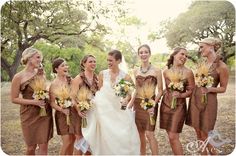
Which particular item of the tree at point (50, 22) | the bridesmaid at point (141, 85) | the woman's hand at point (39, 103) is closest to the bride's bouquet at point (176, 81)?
the bridesmaid at point (141, 85)

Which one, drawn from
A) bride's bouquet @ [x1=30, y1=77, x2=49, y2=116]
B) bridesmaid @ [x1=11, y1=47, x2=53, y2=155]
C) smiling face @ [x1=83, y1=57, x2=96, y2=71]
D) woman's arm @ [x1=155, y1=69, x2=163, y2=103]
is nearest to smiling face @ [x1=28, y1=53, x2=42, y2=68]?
bridesmaid @ [x1=11, y1=47, x2=53, y2=155]

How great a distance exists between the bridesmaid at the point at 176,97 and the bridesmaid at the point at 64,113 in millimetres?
1153

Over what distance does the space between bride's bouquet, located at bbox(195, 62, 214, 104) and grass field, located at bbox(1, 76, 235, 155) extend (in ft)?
4.07

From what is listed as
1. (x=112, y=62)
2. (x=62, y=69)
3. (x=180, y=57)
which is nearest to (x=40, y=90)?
(x=62, y=69)

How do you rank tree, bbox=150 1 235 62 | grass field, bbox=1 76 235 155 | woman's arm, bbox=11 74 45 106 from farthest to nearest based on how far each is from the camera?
grass field, bbox=1 76 235 155, tree, bbox=150 1 235 62, woman's arm, bbox=11 74 45 106

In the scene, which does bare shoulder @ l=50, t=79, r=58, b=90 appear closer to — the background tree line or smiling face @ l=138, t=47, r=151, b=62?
the background tree line

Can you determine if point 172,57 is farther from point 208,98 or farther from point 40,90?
point 40,90

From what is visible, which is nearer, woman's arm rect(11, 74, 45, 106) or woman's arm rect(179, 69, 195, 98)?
woman's arm rect(11, 74, 45, 106)

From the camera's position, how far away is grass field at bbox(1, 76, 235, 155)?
609cm

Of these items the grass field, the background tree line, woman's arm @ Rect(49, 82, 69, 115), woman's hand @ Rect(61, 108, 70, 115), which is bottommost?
the grass field

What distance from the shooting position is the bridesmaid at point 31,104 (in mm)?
4836

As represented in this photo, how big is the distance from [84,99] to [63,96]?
0.89 ft

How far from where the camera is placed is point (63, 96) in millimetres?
4887

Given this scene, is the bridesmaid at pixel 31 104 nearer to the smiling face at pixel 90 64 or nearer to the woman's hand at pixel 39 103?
the woman's hand at pixel 39 103
